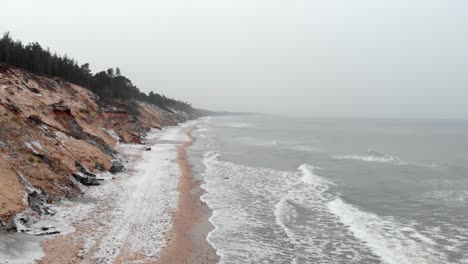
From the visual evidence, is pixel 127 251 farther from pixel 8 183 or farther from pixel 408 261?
pixel 408 261

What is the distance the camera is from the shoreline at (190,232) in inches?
521

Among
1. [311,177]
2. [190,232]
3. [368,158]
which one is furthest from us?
[368,158]

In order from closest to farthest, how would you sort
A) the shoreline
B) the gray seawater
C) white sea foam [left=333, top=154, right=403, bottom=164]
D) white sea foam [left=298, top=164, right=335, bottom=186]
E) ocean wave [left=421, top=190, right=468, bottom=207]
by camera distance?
the shoreline, the gray seawater, ocean wave [left=421, top=190, right=468, bottom=207], white sea foam [left=298, top=164, right=335, bottom=186], white sea foam [left=333, top=154, right=403, bottom=164]

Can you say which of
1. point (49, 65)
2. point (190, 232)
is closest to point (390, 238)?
point (190, 232)

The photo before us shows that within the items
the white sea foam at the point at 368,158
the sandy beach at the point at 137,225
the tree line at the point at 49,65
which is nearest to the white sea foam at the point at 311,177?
the sandy beach at the point at 137,225

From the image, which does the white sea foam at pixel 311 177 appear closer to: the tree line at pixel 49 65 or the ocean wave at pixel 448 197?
the ocean wave at pixel 448 197

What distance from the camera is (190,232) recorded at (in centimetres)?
1584

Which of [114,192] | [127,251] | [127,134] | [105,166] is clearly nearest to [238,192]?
A: [114,192]

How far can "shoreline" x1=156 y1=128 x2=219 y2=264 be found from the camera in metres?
13.2

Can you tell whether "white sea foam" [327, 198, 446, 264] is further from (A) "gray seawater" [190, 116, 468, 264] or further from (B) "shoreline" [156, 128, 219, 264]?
(B) "shoreline" [156, 128, 219, 264]

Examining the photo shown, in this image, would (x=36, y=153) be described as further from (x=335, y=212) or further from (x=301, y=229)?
(x=335, y=212)

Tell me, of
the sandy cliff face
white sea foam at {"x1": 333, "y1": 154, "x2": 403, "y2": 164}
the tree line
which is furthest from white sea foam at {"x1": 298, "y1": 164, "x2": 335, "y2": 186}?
the tree line

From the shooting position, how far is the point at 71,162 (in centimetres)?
2250

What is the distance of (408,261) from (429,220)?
6415 mm
